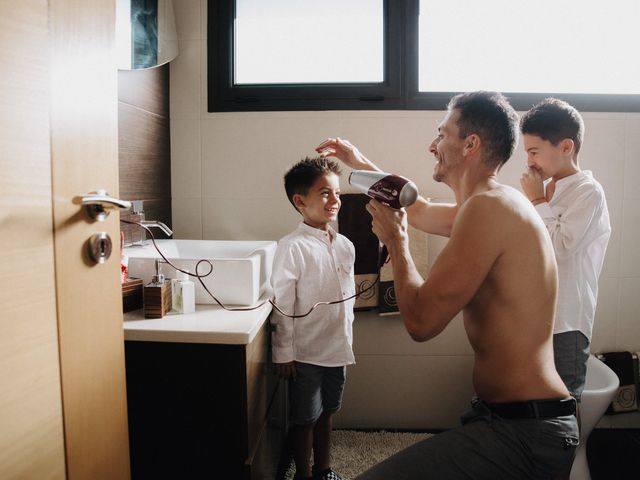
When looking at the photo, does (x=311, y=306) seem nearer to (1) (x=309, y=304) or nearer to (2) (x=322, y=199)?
(1) (x=309, y=304)

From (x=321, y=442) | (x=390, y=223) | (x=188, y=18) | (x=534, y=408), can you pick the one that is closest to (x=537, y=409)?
(x=534, y=408)

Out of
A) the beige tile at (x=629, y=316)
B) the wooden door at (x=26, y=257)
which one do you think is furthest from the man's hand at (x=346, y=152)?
the beige tile at (x=629, y=316)

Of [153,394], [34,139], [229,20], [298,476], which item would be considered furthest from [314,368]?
[229,20]

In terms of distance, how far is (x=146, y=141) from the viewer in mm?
1755

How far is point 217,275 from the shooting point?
1.29m

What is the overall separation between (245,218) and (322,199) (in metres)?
0.57

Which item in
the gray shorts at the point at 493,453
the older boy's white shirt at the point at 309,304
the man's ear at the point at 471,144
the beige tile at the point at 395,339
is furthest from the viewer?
the beige tile at the point at 395,339

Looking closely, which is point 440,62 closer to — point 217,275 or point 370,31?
point 370,31

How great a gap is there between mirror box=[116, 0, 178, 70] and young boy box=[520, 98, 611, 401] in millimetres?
1387

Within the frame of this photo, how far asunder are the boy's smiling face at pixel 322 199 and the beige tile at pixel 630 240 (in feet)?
4.44

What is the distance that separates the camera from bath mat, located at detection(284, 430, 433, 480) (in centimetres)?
181

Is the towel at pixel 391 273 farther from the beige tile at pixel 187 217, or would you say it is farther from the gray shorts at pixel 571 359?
the beige tile at pixel 187 217

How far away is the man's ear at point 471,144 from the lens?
Result: 1.17 m

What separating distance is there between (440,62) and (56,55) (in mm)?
1754
